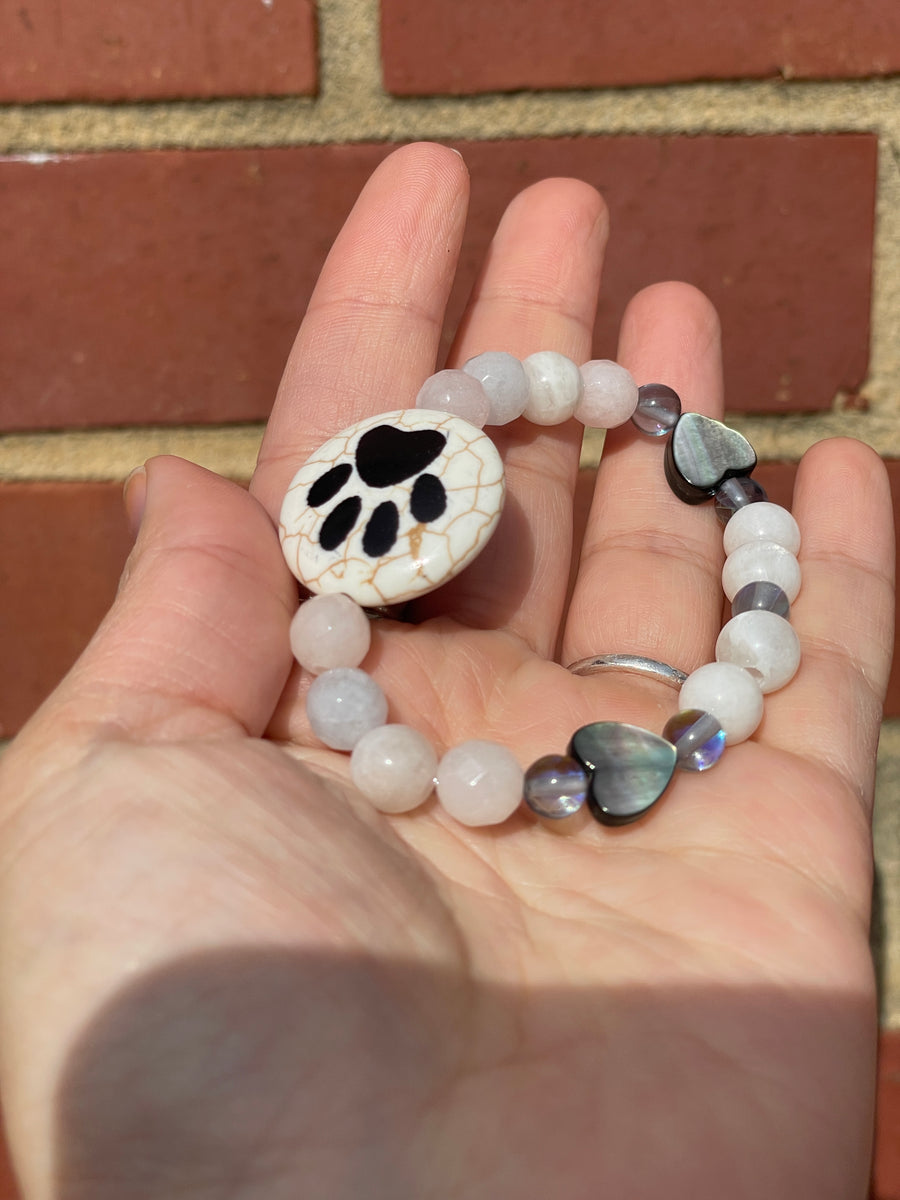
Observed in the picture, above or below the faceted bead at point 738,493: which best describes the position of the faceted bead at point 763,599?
below

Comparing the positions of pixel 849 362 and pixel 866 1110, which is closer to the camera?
pixel 866 1110

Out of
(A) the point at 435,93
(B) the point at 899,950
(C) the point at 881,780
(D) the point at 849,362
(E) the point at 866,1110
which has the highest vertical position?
(A) the point at 435,93

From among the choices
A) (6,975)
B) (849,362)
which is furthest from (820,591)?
(6,975)

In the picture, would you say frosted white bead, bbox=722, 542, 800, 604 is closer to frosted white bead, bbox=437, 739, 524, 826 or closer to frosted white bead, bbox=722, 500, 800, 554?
frosted white bead, bbox=722, 500, 800, 554

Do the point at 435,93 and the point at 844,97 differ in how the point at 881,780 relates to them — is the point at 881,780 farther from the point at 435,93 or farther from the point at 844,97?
the point at 435,93

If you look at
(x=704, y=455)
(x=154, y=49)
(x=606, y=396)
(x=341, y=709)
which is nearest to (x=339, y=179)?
(x=154, y=49)

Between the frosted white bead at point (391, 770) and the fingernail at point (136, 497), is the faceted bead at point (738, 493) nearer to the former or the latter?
the frosted white bead at point (391, 770)

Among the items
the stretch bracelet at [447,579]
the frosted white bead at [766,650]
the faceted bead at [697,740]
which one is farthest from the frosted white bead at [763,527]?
the faceted bead at [697,740]
